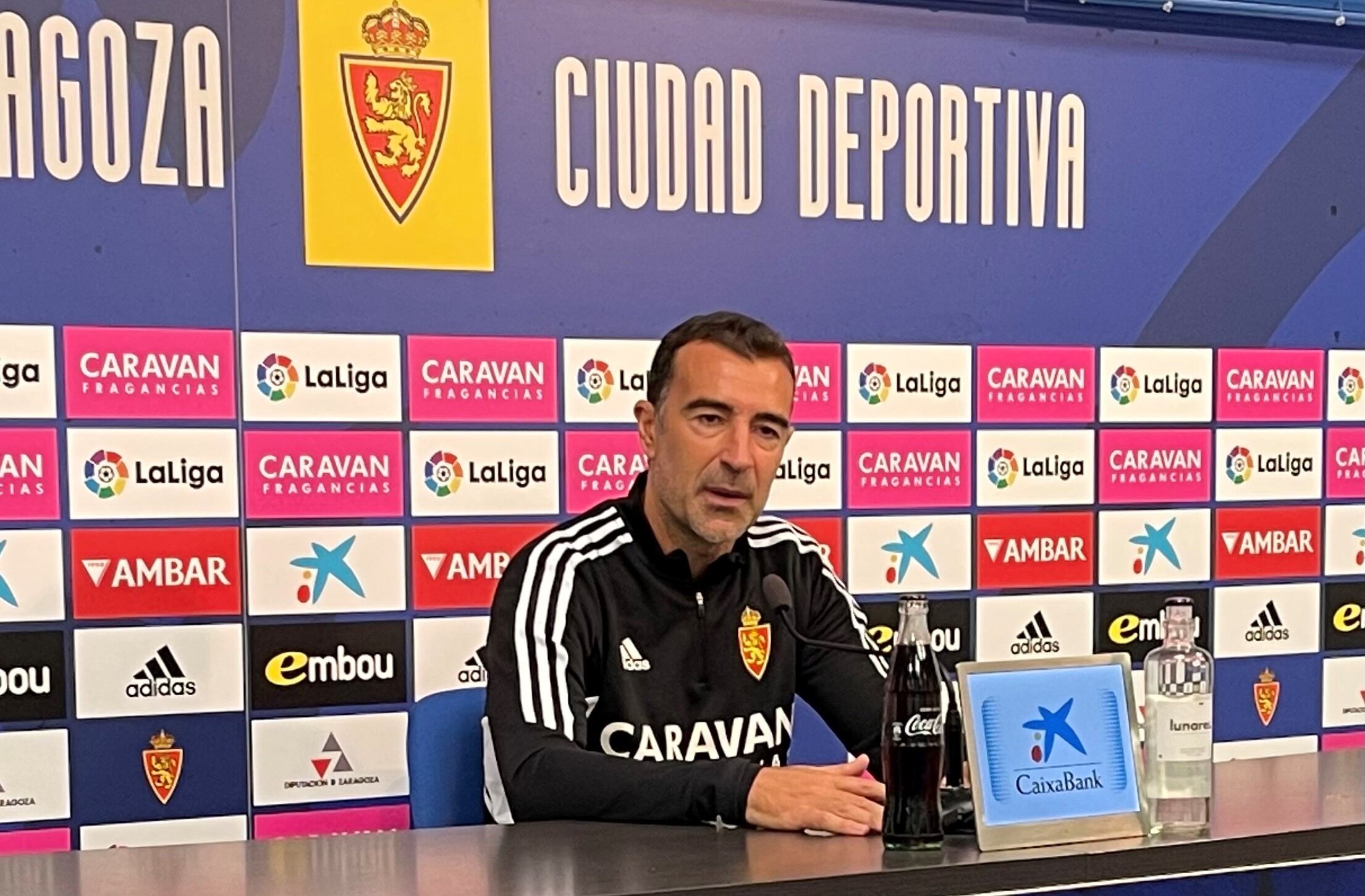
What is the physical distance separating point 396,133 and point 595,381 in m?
0.62

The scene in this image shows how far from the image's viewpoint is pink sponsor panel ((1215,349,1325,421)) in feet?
10.1

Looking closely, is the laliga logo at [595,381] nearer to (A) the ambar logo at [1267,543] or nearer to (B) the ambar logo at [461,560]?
(B) the ambar logo at [461,560]

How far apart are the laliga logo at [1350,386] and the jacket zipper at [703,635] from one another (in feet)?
6.79

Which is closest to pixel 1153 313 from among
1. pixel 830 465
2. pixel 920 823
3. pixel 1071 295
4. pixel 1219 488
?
pixel 1071 295

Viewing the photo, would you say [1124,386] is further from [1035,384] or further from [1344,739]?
[1344,739]

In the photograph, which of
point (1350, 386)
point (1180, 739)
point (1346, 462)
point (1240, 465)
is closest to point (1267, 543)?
point (1240, 465)

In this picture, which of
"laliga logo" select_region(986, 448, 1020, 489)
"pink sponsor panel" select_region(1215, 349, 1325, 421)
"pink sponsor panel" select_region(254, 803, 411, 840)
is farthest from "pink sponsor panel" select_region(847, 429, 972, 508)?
"pink sponsor panel" select_region(254, 803, 411, 840)

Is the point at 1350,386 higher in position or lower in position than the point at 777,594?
higher

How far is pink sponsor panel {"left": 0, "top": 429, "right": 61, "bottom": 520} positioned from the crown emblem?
93 centimetres

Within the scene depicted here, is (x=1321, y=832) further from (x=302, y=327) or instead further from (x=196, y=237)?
(x=196, y=237)

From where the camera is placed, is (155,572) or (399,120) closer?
(155,572)

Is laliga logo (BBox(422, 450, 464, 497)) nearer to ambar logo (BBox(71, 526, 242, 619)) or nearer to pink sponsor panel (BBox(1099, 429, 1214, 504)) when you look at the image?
ambar logo (BBox(71, 526, 242, 619))

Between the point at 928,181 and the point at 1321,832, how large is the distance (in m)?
1.80

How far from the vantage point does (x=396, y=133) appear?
→ 8.22 ft
